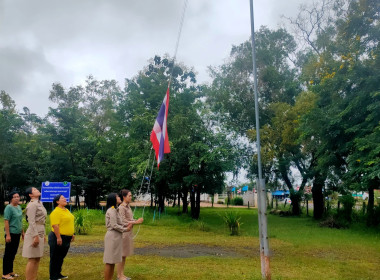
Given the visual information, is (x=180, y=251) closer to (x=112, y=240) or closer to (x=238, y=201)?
(x=112, y=240)

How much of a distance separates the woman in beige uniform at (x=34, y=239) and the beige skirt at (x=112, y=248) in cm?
103

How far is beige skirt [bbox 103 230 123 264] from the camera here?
5.41m

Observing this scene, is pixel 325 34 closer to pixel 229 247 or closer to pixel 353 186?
pixel 353 186

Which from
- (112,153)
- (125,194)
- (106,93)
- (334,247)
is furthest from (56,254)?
(106,93)

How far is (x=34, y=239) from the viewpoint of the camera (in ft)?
17.9

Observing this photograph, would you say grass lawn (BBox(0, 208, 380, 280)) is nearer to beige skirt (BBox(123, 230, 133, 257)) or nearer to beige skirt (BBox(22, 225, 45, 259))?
beige skirt (BBox(123, 230, 133, 257))

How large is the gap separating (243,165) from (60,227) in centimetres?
2017

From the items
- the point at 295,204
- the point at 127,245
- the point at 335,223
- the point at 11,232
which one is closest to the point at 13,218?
the point at 11,232

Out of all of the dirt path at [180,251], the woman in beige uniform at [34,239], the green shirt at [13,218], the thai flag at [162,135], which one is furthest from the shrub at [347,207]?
the woman in beige uniform at [34,239]

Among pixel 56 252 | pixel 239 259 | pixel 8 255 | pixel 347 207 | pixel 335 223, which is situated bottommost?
pixel 239 259

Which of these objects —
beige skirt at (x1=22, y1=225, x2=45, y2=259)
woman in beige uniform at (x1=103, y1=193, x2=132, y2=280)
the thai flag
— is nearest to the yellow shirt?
beige skirt at (x1=22, y1=225, x2=45, y2=259)

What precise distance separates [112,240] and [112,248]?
0.38 feet

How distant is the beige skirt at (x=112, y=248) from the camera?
5.41 metres

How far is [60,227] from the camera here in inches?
231
